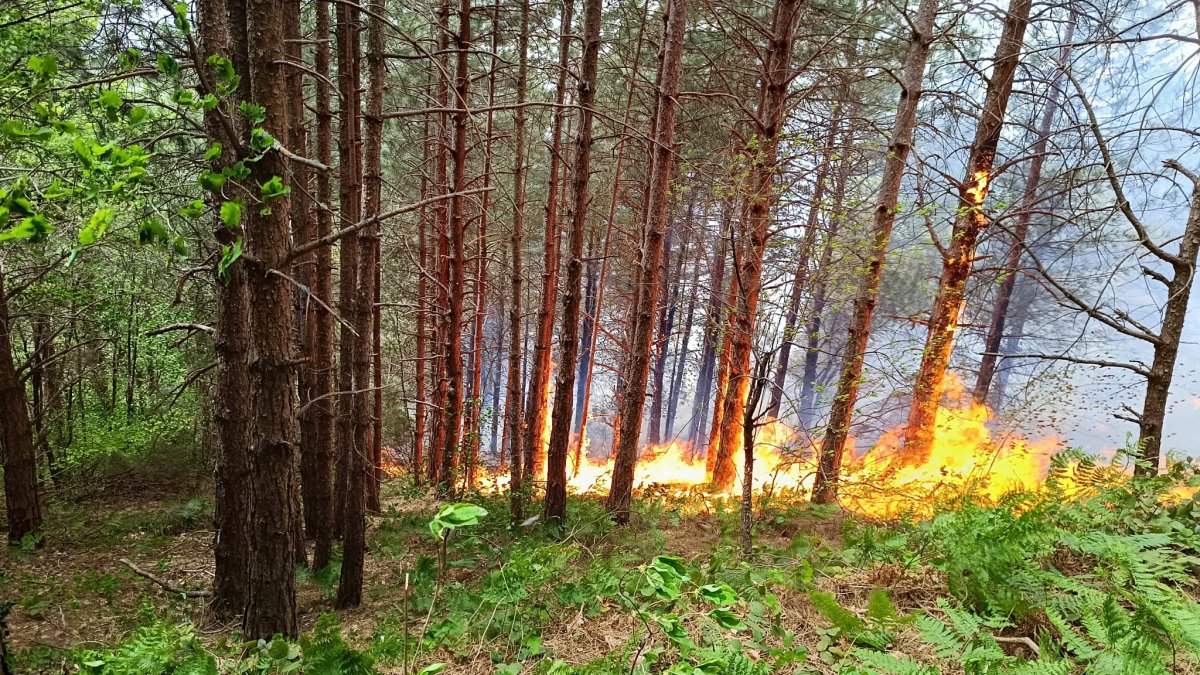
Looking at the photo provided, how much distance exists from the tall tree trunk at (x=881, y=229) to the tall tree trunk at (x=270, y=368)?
208 inches

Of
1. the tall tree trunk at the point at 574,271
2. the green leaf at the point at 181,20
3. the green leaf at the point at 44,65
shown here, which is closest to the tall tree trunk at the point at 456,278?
the tall tree trunk at the point at 574,271

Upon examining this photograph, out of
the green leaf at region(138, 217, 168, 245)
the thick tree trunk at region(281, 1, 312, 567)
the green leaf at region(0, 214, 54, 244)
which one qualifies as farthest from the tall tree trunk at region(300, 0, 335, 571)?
the green leaf at region(0, 214, 54, 244)

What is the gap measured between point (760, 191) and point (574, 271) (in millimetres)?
3235

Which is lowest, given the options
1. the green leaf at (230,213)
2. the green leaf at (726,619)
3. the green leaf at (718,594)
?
the green leaf at (726,619)

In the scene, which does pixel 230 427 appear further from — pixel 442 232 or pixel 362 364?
pixel 442 232

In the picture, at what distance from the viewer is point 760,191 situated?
7.81 m

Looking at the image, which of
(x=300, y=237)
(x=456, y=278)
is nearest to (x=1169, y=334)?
(x=456, y=278)

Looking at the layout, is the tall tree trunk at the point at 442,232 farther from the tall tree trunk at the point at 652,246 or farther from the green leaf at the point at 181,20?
the green leaf at the point at 181,20

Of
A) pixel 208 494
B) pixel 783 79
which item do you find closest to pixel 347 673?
pixel 783 79

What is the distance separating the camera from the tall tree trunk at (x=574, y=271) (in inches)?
241

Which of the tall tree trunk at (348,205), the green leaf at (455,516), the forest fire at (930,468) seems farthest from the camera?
the forest fire at (930,468)

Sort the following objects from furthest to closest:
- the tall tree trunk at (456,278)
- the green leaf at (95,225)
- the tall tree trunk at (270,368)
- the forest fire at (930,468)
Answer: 1. the tall tree trunk at (456,278)
2. the forest fire at (930,468)
3. the tall tree trunk at (270,368)
4. the green leaf at (95,225)

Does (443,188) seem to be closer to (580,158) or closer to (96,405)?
(580,158)

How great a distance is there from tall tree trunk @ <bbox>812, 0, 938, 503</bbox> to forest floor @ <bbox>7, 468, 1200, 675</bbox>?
1.52 meters
